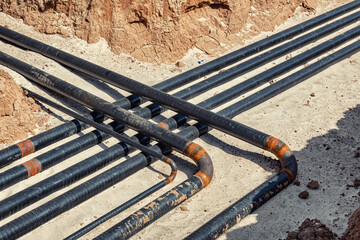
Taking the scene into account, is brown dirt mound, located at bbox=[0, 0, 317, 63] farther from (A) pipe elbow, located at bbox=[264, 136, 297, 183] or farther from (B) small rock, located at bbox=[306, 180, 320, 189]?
(B) small rock, located at bbox=[306, 180, 320, 189]

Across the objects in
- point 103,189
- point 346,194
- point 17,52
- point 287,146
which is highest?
point 17,52

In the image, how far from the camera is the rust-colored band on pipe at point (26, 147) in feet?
29.6

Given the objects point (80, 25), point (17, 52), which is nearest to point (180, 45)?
point (80, 25)

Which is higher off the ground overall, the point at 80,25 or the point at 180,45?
the point at 80,25

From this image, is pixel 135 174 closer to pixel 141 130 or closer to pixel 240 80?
pixel 141 130

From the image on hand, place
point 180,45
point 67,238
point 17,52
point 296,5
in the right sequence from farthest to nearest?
point 296,5, point 180,45, point 17,52, point 67,238

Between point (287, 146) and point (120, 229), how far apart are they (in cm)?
345

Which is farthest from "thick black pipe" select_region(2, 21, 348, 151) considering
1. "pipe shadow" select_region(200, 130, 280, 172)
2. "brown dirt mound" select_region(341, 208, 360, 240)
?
"brown dirt mound" select_region(341, 208, 360, 240)

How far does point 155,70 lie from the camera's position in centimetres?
1234

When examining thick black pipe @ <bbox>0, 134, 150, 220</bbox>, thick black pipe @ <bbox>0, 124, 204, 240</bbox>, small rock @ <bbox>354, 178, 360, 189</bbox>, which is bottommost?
small rock @ <bbox>354, 178, 360, 189</bbox>

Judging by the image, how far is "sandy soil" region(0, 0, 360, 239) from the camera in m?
8.11

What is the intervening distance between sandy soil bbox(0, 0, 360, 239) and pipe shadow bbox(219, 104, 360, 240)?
0.02 m

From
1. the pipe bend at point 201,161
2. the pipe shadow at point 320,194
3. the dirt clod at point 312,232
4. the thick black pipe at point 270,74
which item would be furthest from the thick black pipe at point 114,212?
the dirt clod at point 312,232

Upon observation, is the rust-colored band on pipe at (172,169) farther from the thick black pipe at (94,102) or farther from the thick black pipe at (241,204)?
the thick black pipe at (241,204)
